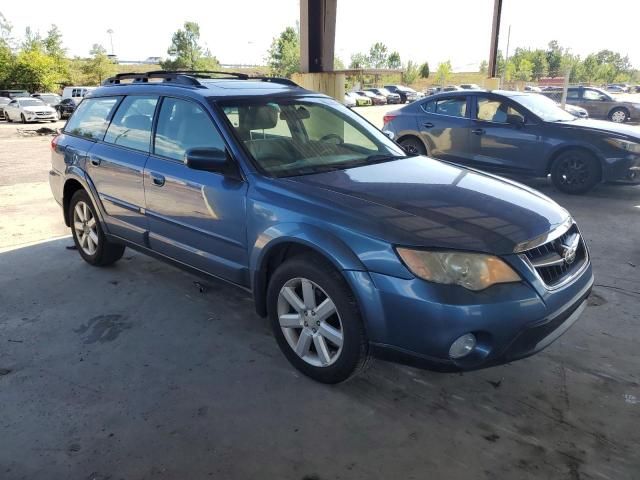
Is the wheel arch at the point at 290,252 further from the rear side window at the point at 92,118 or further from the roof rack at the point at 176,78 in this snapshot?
the rear side window at the point at 92,118

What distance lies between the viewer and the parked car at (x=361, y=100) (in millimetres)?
41688

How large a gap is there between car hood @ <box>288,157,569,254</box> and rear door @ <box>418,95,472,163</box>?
200 inches

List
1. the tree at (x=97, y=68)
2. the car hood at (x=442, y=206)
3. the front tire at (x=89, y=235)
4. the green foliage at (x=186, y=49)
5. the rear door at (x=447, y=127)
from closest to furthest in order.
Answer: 1. the car hood at (x=442, y=206)
2. the front tire at (x=89, y=235)
3. the rear door at (x=447, y=127)
4. the tree at (x=97, y=68)
5. the green foliage at (x=186, y=49)

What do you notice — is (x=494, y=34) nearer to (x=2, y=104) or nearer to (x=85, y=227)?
(x=85, y=227)

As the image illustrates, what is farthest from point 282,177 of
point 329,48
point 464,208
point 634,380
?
point 329,48

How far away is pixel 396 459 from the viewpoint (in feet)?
7.91

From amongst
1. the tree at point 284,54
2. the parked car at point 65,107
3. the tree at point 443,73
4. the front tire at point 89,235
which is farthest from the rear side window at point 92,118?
the tree at point 443,73

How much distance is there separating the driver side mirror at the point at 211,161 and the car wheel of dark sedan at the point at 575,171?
6134 millimetres

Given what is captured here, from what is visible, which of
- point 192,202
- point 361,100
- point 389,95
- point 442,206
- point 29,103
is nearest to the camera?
point 442,206

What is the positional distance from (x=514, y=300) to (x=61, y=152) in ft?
14.3

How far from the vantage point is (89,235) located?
16.0 ft

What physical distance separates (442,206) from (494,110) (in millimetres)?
6037

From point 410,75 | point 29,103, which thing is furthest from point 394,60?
point 29,103

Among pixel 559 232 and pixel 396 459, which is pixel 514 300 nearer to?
pixel 559 232
